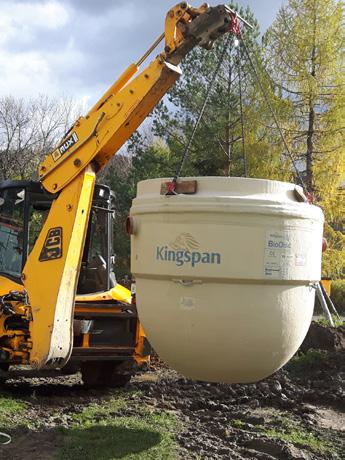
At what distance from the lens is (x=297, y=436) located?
5.18m

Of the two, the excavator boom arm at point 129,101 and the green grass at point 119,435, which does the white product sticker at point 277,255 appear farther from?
the excavator boom arm at point 129,101

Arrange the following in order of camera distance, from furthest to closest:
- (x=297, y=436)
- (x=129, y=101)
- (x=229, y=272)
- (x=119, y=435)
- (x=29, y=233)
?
1. (x=29, y=233)
2. (x=129, y=101)
3. (x=297, y=436)
4. (x=119, y=435)
5. (x=229, y=272)

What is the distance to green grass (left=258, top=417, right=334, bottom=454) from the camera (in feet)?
16.1

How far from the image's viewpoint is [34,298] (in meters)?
5.55

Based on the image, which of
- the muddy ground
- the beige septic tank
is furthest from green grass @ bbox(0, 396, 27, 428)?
the beige septic tank

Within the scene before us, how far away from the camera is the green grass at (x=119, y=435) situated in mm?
4504

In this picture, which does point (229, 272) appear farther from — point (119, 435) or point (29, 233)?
point (29, 233)

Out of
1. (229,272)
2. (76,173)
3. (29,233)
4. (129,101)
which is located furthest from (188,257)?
(29,233)

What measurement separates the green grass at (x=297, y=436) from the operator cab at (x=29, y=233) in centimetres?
252

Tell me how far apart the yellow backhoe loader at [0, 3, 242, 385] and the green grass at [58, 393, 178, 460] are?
590mm

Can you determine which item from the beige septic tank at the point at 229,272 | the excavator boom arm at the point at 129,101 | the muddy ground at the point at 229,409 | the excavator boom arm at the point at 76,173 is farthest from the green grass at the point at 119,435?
the excavator boom arm at the point at 129,101

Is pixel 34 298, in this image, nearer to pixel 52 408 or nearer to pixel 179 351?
pixel 52 408

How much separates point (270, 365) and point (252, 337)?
1.13 ft

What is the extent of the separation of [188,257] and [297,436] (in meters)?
2.59
